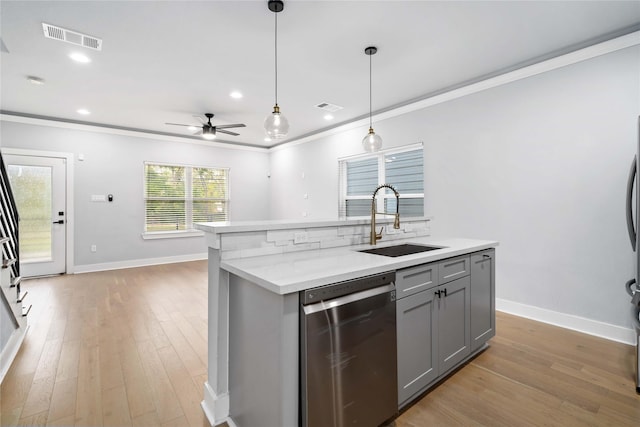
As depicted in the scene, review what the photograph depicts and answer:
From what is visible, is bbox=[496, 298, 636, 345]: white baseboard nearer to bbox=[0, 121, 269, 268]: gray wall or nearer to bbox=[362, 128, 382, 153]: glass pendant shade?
bbox=[362, 128, 382, 153]: glass pendant shade

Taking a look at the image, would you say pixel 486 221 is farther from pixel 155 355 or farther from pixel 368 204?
pixel 155 355

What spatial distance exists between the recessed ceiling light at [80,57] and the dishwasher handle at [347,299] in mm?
3608

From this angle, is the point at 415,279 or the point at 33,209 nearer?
the point at 415,279

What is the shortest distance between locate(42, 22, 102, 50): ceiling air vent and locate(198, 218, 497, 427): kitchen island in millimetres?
2367

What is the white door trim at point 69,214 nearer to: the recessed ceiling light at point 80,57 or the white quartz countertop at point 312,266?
the recessed ceiling light at point 80,57

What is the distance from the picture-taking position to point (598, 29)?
8.56 ft

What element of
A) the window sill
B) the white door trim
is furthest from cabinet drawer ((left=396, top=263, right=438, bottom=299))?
the white door trim

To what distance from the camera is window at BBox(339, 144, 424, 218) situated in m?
4.46

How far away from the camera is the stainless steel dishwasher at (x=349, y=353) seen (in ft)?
4.25

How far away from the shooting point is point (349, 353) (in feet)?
4.67

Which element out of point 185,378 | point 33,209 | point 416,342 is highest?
point 33,209

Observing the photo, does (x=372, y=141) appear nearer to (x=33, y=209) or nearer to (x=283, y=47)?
(x=283, y=47)

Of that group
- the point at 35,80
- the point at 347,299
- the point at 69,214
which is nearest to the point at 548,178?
the point at 347,299

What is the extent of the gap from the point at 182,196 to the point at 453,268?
6.02 m
